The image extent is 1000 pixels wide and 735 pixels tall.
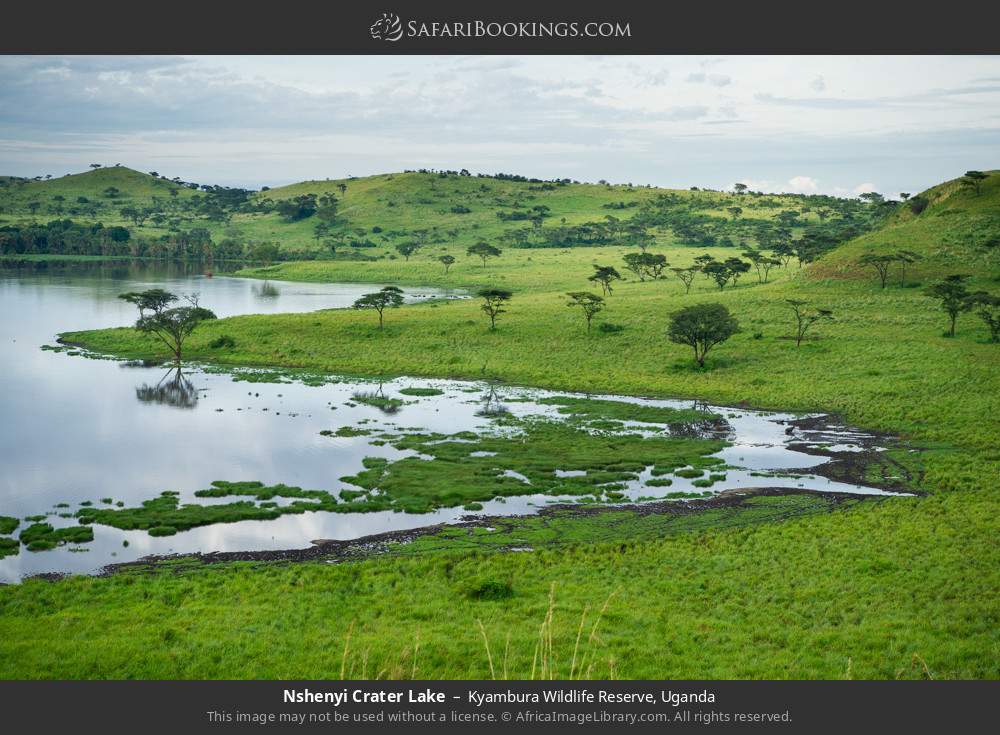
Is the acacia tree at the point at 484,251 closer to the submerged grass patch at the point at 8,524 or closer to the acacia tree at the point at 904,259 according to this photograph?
the acacia tree at the point at 904,259

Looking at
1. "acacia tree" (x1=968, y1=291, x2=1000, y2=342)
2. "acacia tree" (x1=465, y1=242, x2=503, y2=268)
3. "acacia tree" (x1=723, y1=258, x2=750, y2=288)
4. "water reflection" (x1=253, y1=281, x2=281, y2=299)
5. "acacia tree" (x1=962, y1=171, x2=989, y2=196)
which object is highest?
"acacia tree" (x1=962, y1=171, x2=989, y2=196)

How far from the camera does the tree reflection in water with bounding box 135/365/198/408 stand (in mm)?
55625

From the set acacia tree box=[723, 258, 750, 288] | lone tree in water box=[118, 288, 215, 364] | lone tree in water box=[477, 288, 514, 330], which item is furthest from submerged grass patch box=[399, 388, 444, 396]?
acacia tree box=[723, 258, 750, 288]

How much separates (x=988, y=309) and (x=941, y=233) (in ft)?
82.8

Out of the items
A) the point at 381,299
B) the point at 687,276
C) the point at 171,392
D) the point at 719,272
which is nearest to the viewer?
the point at 171,392

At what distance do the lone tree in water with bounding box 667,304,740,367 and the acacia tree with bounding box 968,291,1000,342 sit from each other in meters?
19.1

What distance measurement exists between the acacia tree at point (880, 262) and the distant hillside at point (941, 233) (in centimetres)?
127

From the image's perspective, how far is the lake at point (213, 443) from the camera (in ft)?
104

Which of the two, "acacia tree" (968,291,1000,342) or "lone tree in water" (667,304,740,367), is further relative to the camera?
"acacia tree" (968,291,1000,342)

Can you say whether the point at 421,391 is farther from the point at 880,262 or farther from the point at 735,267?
the point at 880,262

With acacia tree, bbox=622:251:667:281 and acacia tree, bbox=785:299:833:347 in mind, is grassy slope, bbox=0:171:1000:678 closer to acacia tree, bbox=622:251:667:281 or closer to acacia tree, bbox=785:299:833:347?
acacia tree, bbox=785:299:833:347

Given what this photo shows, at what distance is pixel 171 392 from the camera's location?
58.6m

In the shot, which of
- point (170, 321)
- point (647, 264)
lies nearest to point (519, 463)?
point (170, 321)

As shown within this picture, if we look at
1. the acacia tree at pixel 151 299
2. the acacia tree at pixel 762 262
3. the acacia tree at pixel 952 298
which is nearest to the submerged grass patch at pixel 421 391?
the acacia tree at pixel 151 299
